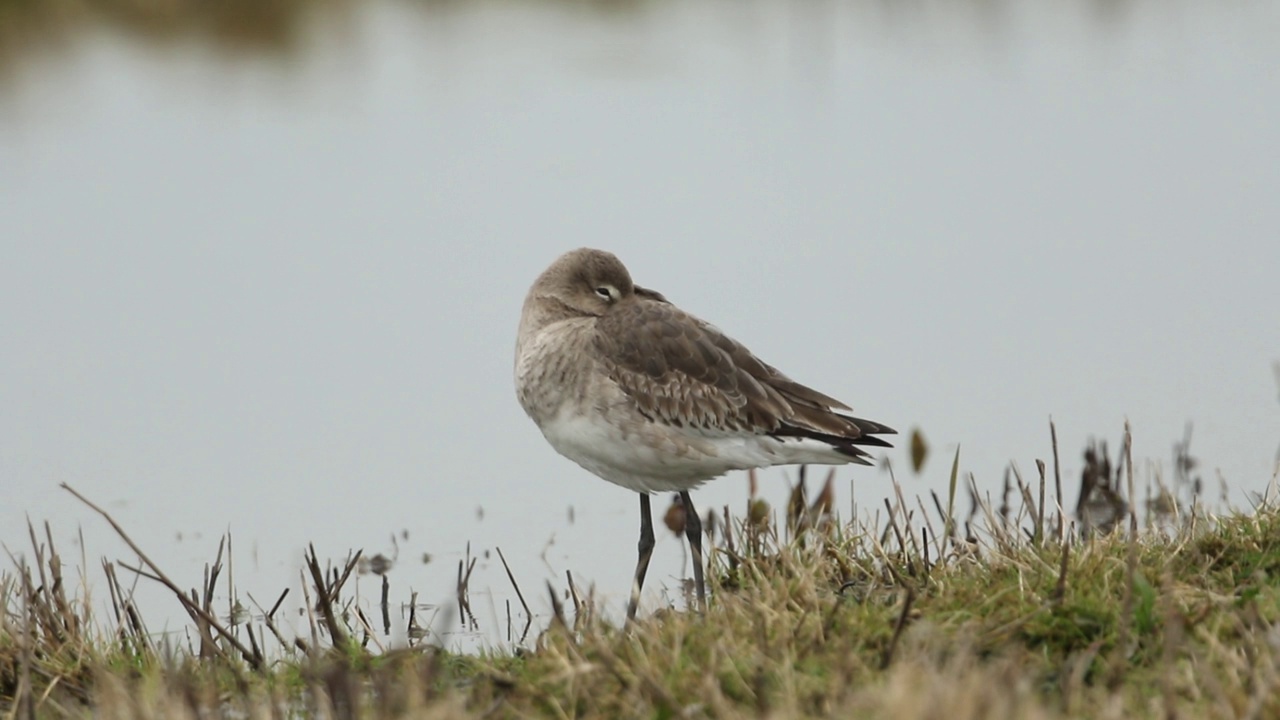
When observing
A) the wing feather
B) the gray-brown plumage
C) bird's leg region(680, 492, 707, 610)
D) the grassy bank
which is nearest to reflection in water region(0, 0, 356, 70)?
the gray-brown plumage

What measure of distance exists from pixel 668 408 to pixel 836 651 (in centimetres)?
171

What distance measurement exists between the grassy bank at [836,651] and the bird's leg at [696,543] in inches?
4.3

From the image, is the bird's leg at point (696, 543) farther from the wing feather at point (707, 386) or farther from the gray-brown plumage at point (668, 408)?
the wing feather at point (707, 386)

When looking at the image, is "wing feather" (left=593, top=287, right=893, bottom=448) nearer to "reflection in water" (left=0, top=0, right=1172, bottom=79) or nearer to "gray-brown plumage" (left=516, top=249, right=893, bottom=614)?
"gray-brown plumage" (left=516, top=249, right=893, bottom=614)

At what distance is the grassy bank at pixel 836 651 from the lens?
413 centimetres

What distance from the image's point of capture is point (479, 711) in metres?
4.47

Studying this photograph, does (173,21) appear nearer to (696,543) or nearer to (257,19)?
(257,19)

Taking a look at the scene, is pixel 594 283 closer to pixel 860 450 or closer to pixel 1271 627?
pixel 860 450

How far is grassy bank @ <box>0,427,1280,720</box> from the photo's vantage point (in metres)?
4.13

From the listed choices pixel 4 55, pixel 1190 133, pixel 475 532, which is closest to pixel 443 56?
pixel 4 55

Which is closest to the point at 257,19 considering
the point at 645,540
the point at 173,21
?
the point at 173,21

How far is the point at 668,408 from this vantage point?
6.26 m

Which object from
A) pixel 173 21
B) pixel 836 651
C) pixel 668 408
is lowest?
pixel 836 651

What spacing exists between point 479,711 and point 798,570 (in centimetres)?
123
